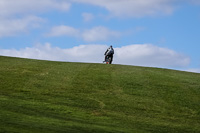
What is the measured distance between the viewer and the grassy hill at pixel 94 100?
640 inches

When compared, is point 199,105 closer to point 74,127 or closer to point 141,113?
point 141,113

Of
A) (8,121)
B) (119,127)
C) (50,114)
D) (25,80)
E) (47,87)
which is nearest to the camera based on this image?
Answer: (8,121)

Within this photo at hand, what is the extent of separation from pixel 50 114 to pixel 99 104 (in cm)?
490

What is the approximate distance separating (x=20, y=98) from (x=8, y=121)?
24.3ft

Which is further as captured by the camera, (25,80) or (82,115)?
(25,80)

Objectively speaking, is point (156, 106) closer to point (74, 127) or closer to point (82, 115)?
point (82, 115)

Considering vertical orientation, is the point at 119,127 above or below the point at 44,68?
below

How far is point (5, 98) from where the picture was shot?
21406mm

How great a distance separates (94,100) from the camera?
23484 millimetres

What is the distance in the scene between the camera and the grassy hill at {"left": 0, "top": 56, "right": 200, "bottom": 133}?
1626 centimetres

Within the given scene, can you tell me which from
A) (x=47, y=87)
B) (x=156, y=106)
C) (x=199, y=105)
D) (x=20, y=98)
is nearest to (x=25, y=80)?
(x=47, y=87)

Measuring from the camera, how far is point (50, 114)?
1819 cm

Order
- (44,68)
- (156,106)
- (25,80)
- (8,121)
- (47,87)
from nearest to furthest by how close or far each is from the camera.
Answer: (8,121) < (156,106) < (47,87) < (25,80) < (44,68)

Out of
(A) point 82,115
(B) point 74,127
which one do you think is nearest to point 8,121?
(B) point 74,127
